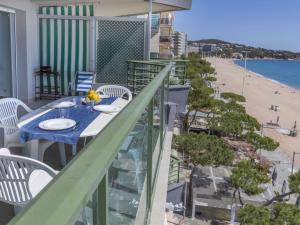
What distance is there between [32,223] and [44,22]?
863 centimetres

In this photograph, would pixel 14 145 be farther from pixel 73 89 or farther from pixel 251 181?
pixel 251 181

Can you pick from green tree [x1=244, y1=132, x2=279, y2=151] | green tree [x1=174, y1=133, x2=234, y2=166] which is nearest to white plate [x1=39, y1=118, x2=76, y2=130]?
green tree [x1=174, y1=133, x2=234, y2=166]

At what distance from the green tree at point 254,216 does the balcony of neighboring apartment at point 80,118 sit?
15.9ft

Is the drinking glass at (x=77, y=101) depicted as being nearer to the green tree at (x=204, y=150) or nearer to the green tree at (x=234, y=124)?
the green tree at (x=204, y=150)

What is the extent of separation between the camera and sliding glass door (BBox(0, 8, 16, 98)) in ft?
24.4

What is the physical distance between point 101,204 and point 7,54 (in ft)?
24.2

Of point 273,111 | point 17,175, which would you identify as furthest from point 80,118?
point 273,111

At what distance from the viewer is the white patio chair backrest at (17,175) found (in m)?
2.44

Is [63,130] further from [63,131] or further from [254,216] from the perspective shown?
[254,216]

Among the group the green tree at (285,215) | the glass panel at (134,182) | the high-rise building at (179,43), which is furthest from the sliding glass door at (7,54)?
the high-rise building at (179,43)

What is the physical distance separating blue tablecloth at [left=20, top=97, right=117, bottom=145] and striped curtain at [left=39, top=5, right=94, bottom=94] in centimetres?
453

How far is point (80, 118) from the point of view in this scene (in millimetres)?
3965

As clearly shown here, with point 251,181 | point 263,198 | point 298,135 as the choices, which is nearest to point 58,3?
point 251,181

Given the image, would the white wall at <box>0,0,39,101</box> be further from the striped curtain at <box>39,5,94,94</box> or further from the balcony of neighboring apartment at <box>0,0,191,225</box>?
the striped curtain at <box>39,5,94,94</box>
